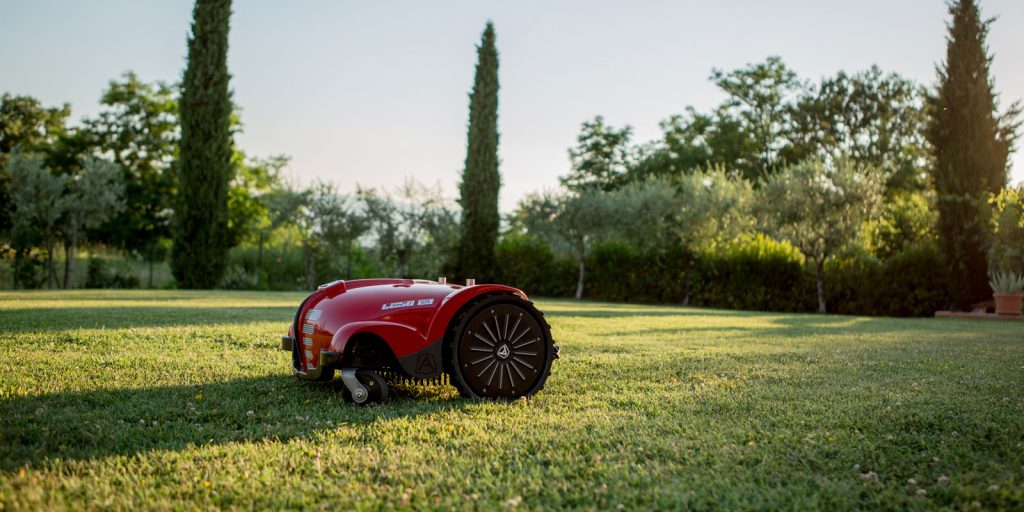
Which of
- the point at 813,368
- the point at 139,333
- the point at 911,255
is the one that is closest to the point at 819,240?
the point at 911,255

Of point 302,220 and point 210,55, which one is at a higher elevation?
point 210,55

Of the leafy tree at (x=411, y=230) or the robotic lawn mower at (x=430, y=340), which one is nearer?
the robotic lawn mower at (x=430, y=340)

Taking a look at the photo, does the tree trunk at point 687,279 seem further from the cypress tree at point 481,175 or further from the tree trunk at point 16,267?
the tree trunk at point 16,267

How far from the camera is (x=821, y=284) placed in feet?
76.1

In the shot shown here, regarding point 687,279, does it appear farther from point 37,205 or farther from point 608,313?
point 37,205

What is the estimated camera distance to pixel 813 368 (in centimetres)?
703

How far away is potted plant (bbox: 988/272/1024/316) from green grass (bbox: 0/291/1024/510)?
46.7ft

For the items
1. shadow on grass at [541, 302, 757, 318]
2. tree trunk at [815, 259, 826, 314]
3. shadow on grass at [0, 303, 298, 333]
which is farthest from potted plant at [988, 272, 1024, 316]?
shadow on grass at [0, 303, 298, 333]

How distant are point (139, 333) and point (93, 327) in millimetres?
944

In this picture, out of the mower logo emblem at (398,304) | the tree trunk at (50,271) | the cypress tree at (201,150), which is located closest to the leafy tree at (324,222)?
the cypress tree at (201,150)

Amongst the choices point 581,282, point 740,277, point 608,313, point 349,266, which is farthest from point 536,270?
point 608,313

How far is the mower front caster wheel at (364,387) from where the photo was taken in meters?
4.79

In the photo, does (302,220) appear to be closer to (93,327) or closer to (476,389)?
(93,327)

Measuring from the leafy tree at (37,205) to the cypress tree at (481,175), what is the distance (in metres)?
15.2
